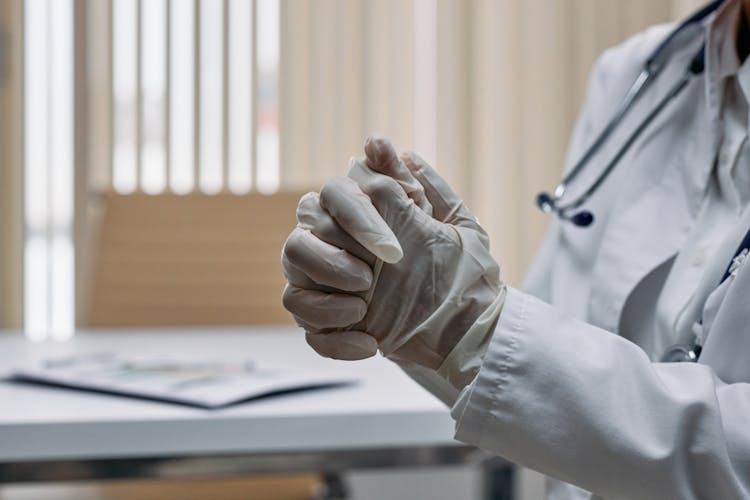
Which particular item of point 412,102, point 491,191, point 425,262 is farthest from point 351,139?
point 425,262

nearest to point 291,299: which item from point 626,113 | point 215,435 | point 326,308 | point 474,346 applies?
point 326,308

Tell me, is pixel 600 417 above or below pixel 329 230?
below

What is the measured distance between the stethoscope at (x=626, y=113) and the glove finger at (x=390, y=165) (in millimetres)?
325

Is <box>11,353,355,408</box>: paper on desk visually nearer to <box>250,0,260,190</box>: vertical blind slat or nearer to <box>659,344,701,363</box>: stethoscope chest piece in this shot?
<box>659,344,701,363</box>: stethoscope chest piece

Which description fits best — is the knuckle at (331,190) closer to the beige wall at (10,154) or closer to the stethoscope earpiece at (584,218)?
the stethoscope earpiece at (584,218)

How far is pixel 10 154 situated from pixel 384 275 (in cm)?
256

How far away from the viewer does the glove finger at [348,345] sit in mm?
658

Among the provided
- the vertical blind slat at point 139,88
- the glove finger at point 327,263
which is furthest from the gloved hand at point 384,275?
the vertical blind slat at point 139,88

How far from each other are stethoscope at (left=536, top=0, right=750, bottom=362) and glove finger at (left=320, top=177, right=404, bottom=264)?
1.33 ft

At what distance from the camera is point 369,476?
8.41 feet

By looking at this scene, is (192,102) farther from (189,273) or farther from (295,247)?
(295,247)

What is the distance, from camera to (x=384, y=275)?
667 millimetres

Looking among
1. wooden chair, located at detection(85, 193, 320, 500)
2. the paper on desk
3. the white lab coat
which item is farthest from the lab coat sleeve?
wooden chair, located at detection(85, 193, 320, 500)

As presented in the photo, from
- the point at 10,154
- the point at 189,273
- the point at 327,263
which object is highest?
the point at 327,263
